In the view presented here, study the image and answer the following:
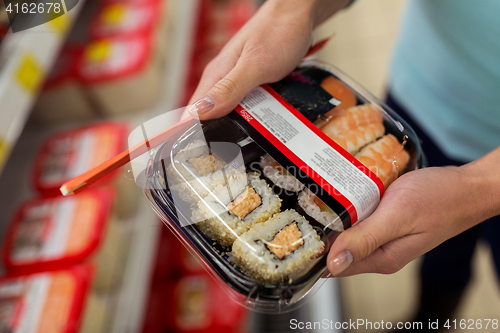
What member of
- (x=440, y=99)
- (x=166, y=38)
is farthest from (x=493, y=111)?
(x=166, y=38)

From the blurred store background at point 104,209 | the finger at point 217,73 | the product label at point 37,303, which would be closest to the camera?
the finger at point 217,73

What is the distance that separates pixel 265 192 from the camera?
698mm

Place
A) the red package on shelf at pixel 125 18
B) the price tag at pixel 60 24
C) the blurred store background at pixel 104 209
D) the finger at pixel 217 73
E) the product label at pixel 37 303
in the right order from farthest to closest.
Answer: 1. the red package on shelf at pixel 125 18
2. the price tag at pixel 60 24
3. the blurred store background at pixel 104 209
4. the product label at pixel 37 303
5. the finger at pixel 217 73

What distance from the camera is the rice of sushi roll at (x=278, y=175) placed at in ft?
2.26

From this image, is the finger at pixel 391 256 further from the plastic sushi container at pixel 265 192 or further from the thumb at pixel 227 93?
the thumb at pixel 227 93

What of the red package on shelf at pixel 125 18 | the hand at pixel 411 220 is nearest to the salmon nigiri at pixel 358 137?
the hand at pixel 411 220

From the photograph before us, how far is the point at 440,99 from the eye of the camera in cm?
119

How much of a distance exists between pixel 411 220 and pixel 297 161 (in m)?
0.27

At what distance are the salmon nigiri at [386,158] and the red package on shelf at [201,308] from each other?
973 millimetres

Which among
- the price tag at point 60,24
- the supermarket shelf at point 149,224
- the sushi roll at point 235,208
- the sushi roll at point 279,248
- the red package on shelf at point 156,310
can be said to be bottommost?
the red package on shelf at point 156,310

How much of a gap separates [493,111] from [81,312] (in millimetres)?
1421

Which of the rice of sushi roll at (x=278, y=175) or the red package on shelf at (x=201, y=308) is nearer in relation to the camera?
the rice of sushi roll at (x=278, y=175)

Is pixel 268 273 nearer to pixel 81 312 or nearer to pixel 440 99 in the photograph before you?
pixel 81 312

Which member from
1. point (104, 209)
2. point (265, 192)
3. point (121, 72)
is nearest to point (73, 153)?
point (104, 209)
